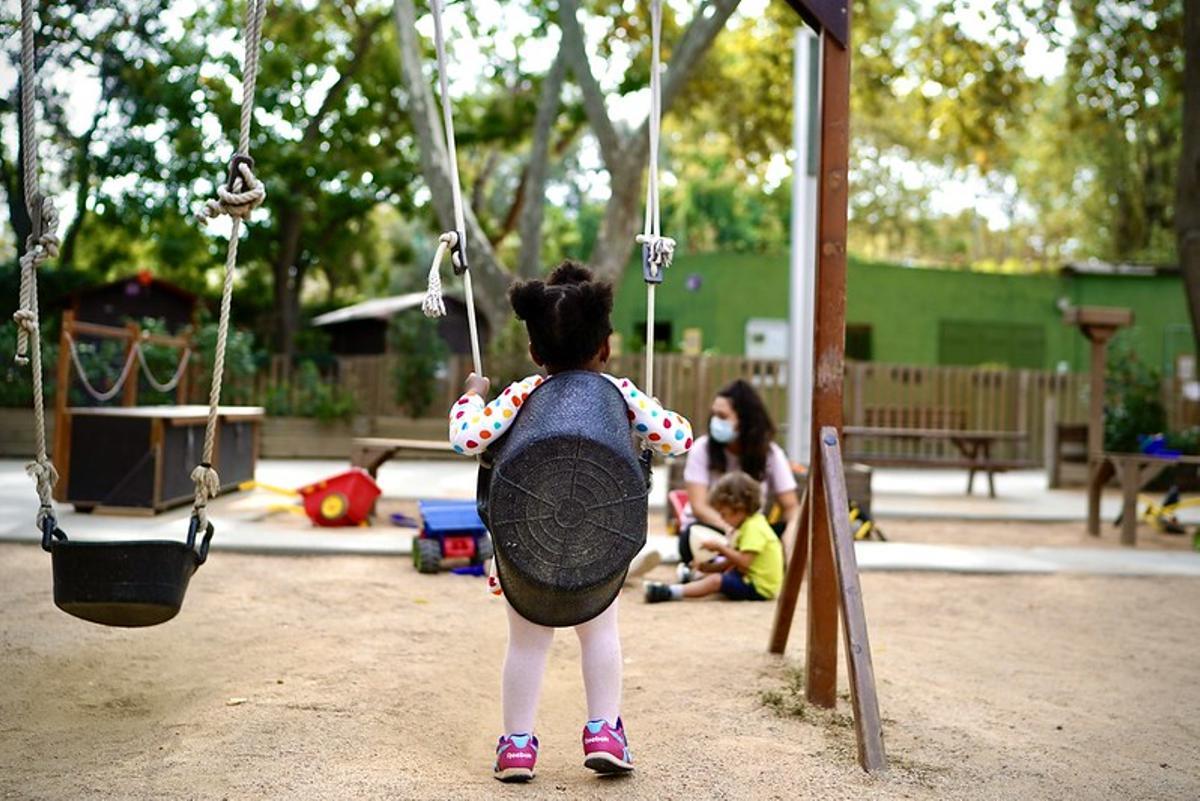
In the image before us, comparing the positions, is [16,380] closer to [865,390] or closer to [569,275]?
[865,390]

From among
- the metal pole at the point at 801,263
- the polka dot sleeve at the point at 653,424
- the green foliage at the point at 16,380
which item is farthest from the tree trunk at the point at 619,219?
the polka dot sleeve at the point at 653,424

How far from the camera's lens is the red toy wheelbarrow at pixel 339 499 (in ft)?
27.9

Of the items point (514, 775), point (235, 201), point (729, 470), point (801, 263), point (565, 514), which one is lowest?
point (514, 775)

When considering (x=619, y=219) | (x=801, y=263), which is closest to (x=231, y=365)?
(x=619, y=219)

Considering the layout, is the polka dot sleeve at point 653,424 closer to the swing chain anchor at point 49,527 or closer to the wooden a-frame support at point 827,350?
the wooden a-frame support at point 827,350

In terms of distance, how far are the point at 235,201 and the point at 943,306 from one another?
874 inches

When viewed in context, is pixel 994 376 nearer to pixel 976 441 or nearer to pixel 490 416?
pixel 976 441

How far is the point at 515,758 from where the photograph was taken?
3057 mm

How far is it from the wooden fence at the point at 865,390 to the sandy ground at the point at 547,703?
39.2 ft

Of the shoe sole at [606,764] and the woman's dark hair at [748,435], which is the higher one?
the woman's dark hair at [748,435]

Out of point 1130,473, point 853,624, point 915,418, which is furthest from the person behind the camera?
point 915,418

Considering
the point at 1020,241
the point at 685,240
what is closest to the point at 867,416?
the point at 685,240

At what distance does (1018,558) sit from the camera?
7.74m

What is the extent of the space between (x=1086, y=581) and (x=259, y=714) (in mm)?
5368
